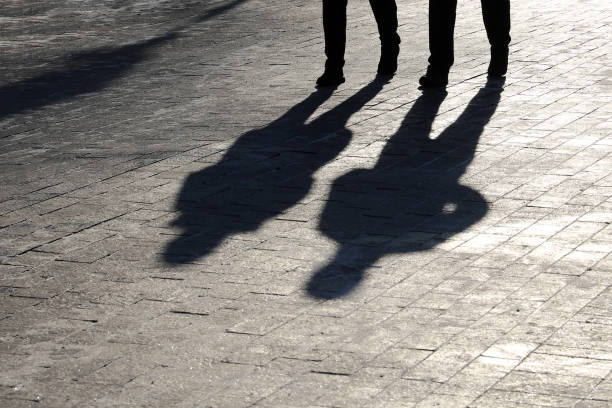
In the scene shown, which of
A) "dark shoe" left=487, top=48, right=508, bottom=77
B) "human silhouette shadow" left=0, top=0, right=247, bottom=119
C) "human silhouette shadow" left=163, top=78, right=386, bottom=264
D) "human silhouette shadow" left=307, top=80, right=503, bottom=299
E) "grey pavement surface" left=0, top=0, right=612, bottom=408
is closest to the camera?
"grey pavement surface" left=0, top=0, right=612, bottom=408

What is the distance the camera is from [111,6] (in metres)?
18.4

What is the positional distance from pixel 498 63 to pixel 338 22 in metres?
1.46

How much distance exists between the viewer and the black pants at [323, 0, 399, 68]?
11023 mm

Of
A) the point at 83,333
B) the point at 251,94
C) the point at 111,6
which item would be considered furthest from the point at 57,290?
the point at 111,6

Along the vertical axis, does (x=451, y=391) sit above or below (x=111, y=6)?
above

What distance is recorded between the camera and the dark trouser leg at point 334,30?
11.0 m

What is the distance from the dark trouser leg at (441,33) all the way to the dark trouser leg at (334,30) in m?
0.80

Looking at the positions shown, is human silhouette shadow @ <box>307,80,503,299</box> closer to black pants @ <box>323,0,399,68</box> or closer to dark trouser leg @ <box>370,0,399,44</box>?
black pants @ <box>323,0,399,68</box>

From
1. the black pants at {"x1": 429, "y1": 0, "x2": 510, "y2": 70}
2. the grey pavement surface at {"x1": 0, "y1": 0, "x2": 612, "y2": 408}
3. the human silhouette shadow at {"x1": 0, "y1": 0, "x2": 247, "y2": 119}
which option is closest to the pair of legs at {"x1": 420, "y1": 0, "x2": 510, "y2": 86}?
the black pants at {"x1": 429, "y1": 0, "x2": 510, "y2": 70}

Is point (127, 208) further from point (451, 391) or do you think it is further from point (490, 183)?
point (451, 391)

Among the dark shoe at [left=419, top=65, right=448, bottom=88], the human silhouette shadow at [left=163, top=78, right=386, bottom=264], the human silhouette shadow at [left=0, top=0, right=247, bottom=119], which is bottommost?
the human silhouette shadow at [left=0, top=0, right=247, bottom=119]

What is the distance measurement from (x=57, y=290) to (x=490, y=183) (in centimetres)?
291

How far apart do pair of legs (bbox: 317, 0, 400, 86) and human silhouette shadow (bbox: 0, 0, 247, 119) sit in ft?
7.21

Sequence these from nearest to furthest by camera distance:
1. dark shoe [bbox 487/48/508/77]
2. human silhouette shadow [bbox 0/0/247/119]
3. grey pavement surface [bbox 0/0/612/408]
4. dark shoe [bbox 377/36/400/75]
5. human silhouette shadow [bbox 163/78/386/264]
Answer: grey pavement surface [bbox 0/0/612/408] < human silhouette shadow [bbox 163/78/386/264] < dark shoe [bbox 487/48/508/77] < human silhouette shadow [bbox 0/0/247/119] < dark shoe [bbox 377/36/400/75]
